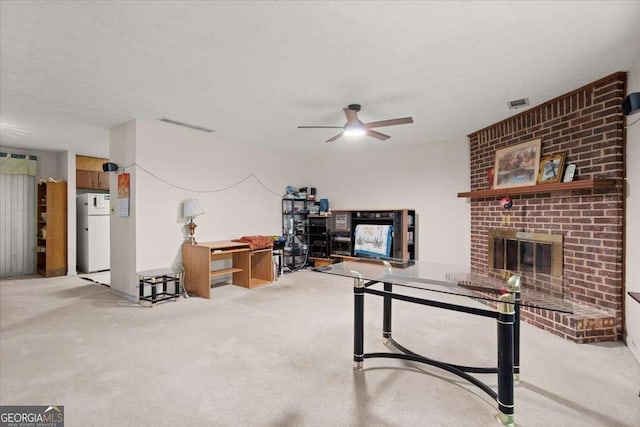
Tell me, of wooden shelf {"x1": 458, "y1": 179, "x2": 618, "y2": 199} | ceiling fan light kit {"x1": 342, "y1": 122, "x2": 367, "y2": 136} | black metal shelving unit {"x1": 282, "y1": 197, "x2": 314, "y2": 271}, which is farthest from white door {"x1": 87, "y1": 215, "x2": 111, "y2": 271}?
wooden shelf {"x1": 458, "y1": 179, "x2": 618, "y2": 199}

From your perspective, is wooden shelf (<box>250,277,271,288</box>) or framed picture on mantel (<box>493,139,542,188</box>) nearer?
framed picture on mantel (<box>493,139,542,188</box>)

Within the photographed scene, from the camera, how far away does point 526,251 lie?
3645mm

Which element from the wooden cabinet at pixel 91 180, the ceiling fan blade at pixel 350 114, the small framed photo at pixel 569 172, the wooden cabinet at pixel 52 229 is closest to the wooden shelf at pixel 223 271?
the ceiling fan blade at pixel 350 114

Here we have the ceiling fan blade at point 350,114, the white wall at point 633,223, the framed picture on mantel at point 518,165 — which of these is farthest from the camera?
the framed picture on mantel at point 518,165

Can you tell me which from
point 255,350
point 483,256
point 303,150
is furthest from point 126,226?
point 483,256

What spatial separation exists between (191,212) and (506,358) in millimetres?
4098

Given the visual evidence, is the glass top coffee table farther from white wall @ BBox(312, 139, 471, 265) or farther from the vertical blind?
the vertical blind

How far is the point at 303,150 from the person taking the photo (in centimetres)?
602

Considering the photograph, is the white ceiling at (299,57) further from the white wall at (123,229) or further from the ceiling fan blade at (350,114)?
the white wall at (123,229)

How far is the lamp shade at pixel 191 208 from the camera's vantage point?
443cm

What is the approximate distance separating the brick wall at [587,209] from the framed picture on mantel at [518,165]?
0.37ft

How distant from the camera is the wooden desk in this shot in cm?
425

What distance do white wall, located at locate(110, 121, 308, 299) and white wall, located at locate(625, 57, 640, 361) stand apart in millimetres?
5011

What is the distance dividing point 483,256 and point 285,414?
377 cm
